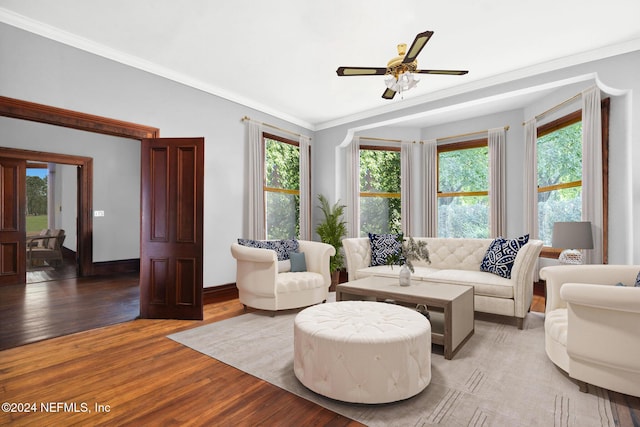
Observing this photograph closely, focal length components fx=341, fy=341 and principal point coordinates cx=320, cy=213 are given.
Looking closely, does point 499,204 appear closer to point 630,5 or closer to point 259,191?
point 630,5

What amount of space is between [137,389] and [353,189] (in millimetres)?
4625

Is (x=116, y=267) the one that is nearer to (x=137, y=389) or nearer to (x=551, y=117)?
(x=137, y=389)

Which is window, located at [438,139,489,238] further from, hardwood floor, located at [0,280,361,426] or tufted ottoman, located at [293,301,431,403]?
hardwood floor, located at [0,280,361,426]

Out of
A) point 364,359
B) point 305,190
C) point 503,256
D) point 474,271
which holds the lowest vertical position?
point 364,359

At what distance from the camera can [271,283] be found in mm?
3699

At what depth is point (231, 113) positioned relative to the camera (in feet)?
16.3

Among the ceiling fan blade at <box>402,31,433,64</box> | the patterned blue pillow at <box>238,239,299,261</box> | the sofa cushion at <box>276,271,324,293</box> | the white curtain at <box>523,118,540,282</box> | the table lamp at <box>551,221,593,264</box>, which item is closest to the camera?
the ceiling fan blade at <box>402,31,433,64</box>

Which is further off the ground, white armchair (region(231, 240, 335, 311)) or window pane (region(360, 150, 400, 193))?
window pane (region(360, 150, 400, 193))

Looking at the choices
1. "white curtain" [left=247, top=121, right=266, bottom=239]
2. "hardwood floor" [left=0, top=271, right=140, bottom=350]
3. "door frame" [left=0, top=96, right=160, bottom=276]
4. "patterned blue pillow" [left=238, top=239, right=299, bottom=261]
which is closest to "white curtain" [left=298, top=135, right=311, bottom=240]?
"white curtain" [left=247, top=121, right=266, bottom=239]

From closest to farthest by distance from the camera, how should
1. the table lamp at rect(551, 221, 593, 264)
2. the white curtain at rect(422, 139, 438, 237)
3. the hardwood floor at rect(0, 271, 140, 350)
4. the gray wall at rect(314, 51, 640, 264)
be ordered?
1. the hardwood floor at rect(0, 271, 140, 350)
2. the gray wall at rect(314, 51, 640, 264)
3. the table lamp at rect(551, 221, 593, 264)
4. the white curtain at rect(422, 139, 438, 237)

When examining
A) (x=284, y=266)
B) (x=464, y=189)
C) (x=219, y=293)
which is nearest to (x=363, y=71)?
(x=284, y=266)

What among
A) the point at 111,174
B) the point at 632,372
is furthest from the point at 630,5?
the point at 111,174

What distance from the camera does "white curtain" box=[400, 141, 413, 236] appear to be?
630 centimetres

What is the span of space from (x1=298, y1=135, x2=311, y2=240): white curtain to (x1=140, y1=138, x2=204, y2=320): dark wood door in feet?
8.03
